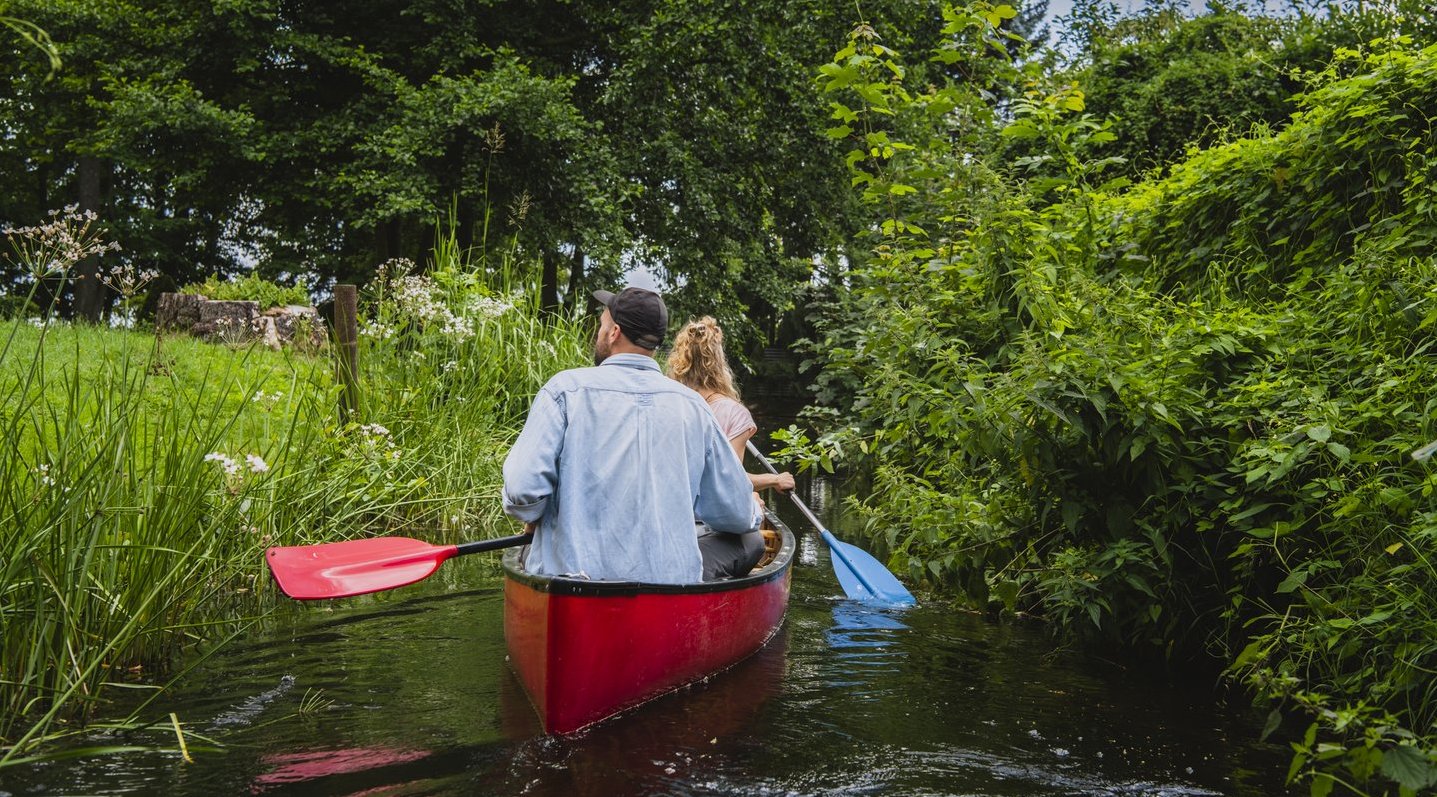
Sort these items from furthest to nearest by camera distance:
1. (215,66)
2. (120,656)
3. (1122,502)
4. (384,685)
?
(215,66) < (1122,502) < (384,685) < (120,656)

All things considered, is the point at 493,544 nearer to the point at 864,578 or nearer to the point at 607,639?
the point at 607,639

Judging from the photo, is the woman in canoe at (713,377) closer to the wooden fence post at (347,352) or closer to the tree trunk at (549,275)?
the wooden fence post at (347,352)

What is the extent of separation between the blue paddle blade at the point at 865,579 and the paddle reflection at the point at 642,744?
1.82 m

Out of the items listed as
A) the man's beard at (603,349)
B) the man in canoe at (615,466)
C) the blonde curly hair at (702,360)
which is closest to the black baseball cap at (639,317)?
the man in canoe at (615,466)

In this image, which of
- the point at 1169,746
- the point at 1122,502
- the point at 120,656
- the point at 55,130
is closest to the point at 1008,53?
the point at 1122,502

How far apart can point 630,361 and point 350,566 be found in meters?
1.41

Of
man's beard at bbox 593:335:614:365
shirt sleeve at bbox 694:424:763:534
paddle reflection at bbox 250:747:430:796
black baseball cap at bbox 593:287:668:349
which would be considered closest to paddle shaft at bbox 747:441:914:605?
shirt sleeve at bbox 694:424:763:534

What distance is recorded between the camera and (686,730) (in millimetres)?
4098

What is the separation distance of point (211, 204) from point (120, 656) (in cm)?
1744

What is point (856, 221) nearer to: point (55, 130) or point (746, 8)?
point (746, 8)

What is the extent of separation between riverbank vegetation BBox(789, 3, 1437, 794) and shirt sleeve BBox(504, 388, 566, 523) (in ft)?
6.43

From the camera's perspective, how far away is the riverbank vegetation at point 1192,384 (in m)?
3.95

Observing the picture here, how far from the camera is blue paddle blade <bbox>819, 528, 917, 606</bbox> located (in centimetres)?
657

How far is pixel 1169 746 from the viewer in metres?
4.12
